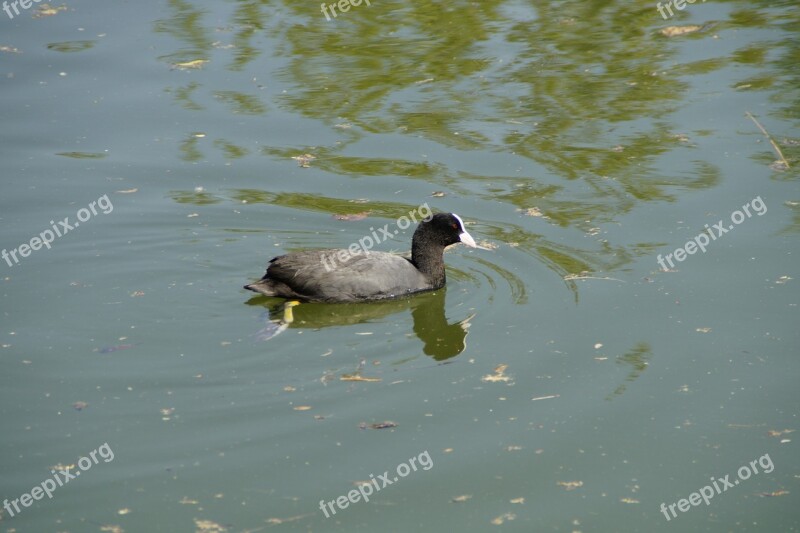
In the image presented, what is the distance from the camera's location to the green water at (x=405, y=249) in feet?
19.4

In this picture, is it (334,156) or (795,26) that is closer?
(334,156)

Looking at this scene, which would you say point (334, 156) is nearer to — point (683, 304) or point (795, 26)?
point (683, 304)

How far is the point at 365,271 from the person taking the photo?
8211mm

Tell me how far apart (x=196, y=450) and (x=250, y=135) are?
513cm

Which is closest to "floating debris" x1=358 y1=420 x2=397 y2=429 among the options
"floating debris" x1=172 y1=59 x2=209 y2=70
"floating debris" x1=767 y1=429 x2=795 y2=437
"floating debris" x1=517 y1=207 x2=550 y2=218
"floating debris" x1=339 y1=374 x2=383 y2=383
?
"floating debris" x1=339 y1=374 x2=383 y2=383

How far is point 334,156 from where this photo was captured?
10305 mm

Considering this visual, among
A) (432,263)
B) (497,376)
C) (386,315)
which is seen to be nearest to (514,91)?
(432,263)

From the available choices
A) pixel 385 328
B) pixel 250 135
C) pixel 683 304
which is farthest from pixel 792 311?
pixel 250 135

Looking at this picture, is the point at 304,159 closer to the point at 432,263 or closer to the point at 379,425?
the point at 432,263

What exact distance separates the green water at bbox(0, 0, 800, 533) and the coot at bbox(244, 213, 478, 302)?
148 mm

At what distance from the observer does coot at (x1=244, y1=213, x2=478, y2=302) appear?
26.6 feet

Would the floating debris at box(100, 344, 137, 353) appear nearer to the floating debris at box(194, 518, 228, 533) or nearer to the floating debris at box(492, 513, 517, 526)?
the floating debris at box(194, 518, 228, 533)

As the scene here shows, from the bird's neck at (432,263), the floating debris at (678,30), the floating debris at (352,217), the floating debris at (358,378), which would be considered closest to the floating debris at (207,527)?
the floating debris at (358,378)

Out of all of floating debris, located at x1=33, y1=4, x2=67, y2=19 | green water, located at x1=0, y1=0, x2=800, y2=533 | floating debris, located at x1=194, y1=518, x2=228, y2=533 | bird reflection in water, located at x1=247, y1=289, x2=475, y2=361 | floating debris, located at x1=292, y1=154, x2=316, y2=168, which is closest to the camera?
floating debris, located at x1=194, y1=518, x2=228, y2=533
